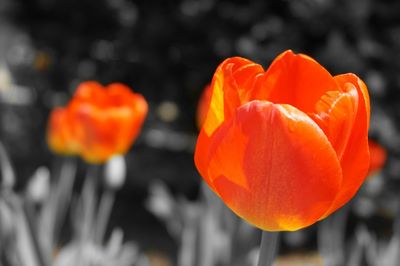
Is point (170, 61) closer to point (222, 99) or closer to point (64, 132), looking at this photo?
point (64, 132)

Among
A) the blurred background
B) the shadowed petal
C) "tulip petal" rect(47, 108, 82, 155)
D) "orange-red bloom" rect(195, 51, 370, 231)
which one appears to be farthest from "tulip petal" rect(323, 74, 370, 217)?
the blurred background

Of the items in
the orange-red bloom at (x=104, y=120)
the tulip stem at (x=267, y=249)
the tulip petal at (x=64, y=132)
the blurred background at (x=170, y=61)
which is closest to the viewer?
the tulip stem at (x=267, y=249)

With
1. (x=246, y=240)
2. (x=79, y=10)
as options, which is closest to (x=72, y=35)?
(x=79, y=10)

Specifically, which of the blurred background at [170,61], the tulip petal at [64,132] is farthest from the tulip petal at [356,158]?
the blurred background at [170,61]

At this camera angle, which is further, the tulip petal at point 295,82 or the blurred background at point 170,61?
the blurred background at point 170,61

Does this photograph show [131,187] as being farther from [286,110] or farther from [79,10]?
[286,110]

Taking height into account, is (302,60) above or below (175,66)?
above

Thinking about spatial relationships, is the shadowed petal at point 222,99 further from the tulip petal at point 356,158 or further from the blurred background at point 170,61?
the blurred background at point 170,61
